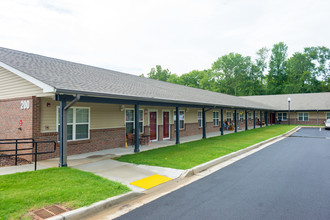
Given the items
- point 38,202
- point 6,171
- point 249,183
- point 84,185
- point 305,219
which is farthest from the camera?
point 6,171

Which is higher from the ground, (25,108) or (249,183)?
(25,108)

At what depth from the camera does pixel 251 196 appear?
535 cm

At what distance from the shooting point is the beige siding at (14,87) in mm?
8805

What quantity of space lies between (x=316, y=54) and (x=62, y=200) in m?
78.2

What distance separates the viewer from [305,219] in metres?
4.17

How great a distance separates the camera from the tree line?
61378 millimetres

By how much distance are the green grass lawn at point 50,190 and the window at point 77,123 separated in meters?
3.16

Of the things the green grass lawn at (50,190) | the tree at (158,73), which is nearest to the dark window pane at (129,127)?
the green grass lawn at (50,190)

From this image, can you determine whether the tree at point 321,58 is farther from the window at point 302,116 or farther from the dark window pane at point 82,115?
the dark window pane at point 82,115

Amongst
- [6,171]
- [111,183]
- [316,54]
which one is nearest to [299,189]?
[111,183]

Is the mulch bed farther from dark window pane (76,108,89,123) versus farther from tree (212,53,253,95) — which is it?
tree (212,53,253,95)

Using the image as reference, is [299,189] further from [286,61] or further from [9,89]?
[286,61]

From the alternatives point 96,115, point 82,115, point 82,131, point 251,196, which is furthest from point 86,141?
point 251,196

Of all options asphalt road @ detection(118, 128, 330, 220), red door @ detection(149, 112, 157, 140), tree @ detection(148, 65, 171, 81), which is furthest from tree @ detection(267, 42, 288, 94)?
asphalt road @ detection(118, 128, 330, 220)
